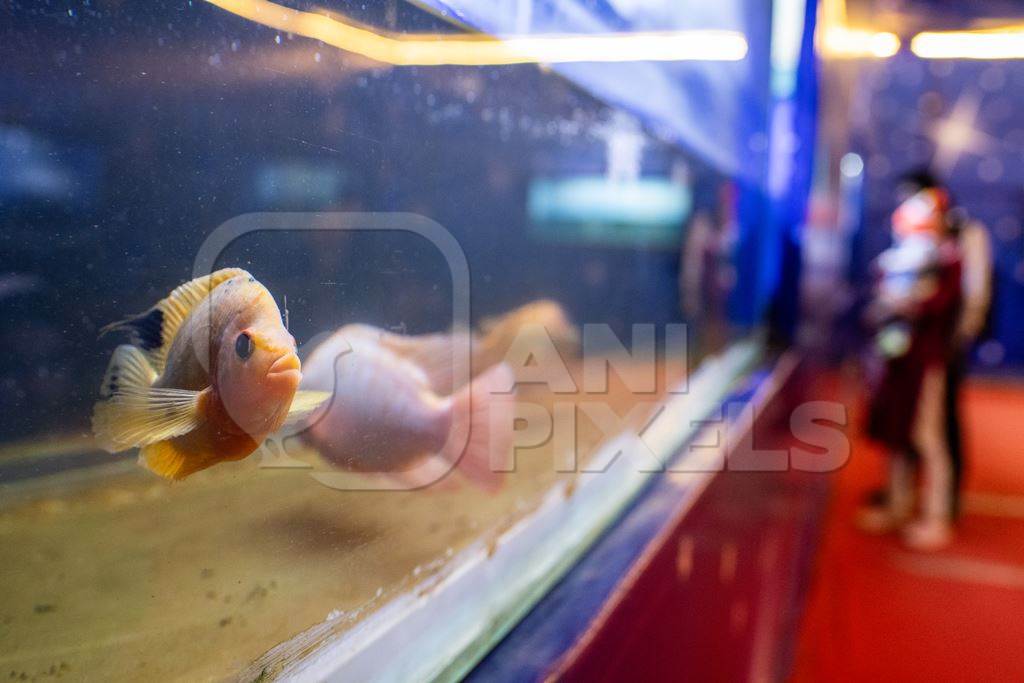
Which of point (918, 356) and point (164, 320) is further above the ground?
point (164, 320)

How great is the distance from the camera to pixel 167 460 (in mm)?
569

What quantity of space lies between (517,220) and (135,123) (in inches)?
31.8

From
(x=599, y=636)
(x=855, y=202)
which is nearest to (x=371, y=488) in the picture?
(x=599, y=636)

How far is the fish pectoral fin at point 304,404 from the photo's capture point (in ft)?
2.16

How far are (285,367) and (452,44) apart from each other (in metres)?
0.54

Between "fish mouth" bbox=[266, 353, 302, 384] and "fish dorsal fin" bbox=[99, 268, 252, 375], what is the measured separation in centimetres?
7

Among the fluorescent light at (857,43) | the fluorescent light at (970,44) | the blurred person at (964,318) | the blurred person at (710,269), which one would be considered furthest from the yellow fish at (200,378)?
the fluorescent light at (970,44)

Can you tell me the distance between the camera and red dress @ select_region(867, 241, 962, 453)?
3311 millimetres

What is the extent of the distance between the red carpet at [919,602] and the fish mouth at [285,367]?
2.12 meters

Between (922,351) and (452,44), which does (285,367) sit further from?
(922,351)

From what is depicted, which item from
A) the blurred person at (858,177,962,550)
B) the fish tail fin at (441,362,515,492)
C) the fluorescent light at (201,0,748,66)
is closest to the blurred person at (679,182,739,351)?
the blurred person at (858,177,962,550)

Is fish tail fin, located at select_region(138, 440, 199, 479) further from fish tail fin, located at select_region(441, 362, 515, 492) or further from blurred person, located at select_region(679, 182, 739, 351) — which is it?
blurred person, located at select_region(679, 182, 739, 351)

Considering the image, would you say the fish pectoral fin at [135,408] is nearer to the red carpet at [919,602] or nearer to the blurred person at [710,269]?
the red carpet at [919,602]

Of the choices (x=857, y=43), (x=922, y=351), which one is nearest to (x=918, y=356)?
(x=922, y=351)
